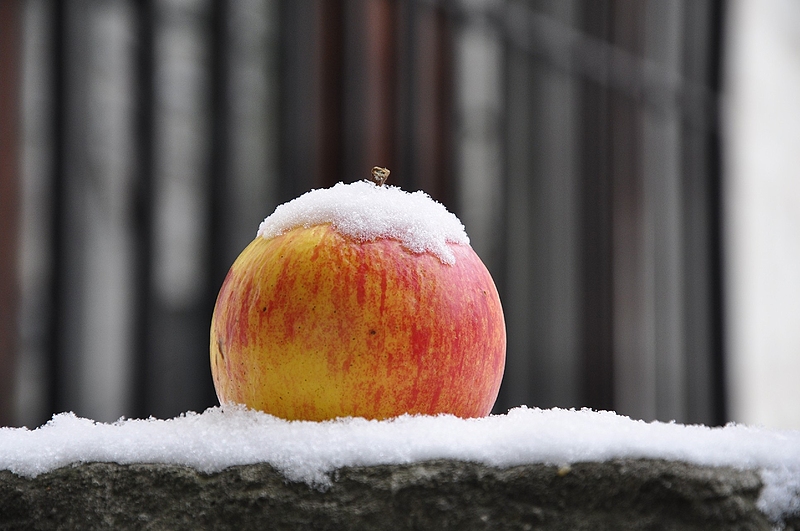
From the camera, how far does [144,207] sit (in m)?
2.67

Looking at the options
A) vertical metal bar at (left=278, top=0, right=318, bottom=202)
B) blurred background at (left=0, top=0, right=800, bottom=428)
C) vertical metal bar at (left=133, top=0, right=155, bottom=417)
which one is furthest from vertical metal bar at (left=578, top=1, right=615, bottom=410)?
vertical metal bar at (left=133, top=0, right=155, bottom=417)

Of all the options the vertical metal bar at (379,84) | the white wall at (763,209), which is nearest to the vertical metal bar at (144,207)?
the vertical metal bar at (379,84)

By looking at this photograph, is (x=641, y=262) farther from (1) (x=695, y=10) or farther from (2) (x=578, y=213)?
(1) (x=695, y=10)

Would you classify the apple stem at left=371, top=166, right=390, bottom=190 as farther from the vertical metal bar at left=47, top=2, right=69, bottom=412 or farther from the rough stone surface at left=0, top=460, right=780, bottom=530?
the vertical metal bar at left=47, top=2, right=69, bottom=412

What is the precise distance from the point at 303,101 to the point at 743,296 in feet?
14.3

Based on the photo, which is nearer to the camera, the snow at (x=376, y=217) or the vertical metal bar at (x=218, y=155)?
the snow at (x=376, y=217)

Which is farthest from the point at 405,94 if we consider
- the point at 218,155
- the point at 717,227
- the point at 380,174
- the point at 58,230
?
the point at 717,227

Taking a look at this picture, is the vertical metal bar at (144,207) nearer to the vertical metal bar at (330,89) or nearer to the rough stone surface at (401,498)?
the vertical metal bar at (330,89)

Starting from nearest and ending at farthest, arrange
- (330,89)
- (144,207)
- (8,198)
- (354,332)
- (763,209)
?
(354,332), (8,198), (144,207), (330,89), (763,209)

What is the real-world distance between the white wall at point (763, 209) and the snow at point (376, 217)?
5328mm

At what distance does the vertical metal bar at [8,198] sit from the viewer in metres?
2.42

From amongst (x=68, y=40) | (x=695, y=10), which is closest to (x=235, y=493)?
(x=68, y=40)

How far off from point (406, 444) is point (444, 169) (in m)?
2.96

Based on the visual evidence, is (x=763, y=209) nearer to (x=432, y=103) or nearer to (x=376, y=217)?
(x=432, y=103)
